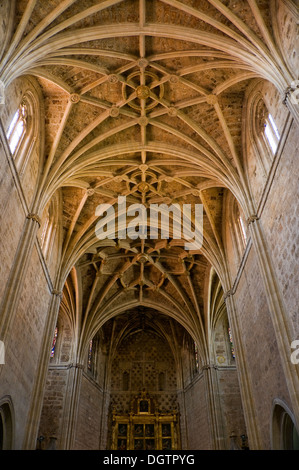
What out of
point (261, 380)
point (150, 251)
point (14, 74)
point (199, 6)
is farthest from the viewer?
point (150, 251)

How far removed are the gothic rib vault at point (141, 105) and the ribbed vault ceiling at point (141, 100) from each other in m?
0.04

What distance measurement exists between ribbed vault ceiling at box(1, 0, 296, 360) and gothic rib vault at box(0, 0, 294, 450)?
0.13 ft

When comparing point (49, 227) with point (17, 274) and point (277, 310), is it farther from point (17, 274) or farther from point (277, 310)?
point (277, 310)

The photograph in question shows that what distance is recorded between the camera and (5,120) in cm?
1032

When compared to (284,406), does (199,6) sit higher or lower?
higher

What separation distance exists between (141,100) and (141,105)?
0.23m

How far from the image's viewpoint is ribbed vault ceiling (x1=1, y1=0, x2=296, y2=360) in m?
10.6

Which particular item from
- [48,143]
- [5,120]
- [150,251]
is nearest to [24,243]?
[5,120]

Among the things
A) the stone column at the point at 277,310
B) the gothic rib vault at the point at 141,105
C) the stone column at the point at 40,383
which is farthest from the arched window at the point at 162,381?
the stone column at the point at 277,310

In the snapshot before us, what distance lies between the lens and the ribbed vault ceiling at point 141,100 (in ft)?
34.8

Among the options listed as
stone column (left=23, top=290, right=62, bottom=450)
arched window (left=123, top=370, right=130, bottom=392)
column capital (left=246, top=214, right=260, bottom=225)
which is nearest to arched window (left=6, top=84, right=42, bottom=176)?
stone column (left=23, top=290, right=62, bottom=450)

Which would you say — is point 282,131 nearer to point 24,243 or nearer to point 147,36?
point 147,36

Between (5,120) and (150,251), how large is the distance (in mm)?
12198

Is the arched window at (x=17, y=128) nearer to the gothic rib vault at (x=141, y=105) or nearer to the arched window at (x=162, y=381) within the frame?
the gothic rib vault at (x=141, y=105)
